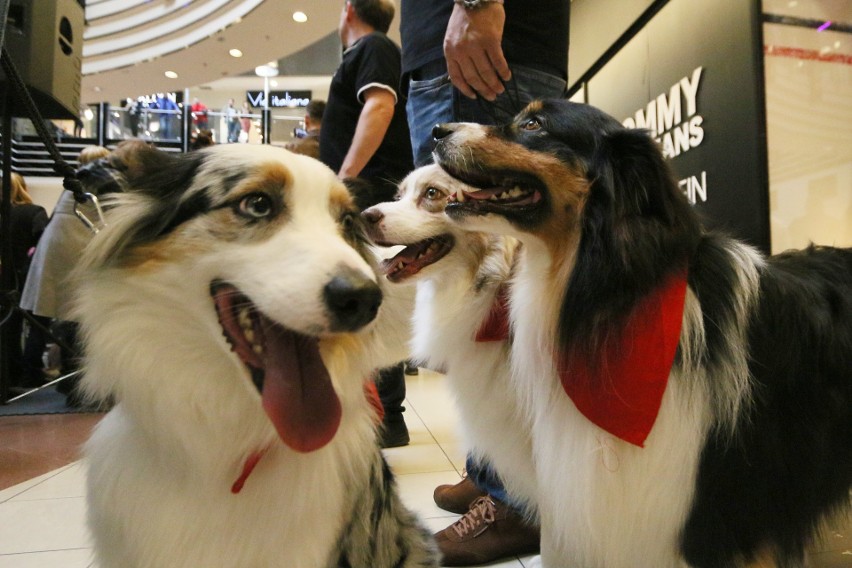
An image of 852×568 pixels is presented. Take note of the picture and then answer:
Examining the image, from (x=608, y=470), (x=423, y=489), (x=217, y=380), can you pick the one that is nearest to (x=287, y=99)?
(x=423, y=489)

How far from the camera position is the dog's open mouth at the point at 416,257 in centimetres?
185

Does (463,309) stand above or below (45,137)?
below

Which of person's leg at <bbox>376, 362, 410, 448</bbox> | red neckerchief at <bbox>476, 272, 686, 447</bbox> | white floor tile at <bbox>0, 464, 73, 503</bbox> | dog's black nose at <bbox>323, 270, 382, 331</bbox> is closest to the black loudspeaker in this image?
white floor tile at <bbox>0, 464, 73, 503</bbox>

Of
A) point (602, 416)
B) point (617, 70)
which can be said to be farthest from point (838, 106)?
point (602, 416)

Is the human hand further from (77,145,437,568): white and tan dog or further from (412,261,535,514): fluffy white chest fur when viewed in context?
(77,145,437,568): white and tan dog

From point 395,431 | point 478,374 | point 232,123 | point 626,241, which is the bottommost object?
point 395,431

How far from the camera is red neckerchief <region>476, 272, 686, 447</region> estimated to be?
1.22 metres

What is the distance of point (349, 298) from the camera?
0.94 m

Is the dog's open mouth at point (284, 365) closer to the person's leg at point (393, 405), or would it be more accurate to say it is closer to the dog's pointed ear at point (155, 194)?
the dog's pointed ear at point (155, 194)

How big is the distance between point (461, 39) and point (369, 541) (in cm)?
126

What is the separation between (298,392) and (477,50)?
41.0 inches

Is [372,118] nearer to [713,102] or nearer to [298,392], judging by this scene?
[298,392]

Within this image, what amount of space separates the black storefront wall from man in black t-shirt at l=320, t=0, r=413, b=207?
156 cm

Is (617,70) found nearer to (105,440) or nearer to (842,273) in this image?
(842,273)
